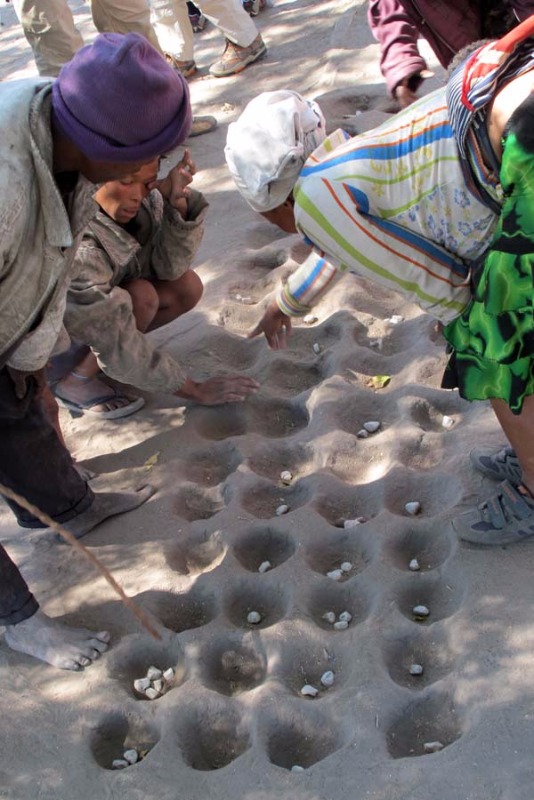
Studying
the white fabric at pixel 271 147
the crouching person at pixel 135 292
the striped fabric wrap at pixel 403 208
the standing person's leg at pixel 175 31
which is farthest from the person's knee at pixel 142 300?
the standing person's leg at pixel 175 31

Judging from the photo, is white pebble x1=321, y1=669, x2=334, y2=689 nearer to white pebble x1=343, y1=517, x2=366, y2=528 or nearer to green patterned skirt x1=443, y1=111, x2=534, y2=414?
white pebble x1=343, y1=517, x2=366, y2=528

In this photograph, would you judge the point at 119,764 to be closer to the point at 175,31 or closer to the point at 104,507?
the point at 104,507

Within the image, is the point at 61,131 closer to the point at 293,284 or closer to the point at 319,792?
the point at 293,284

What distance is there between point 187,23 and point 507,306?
4.36m

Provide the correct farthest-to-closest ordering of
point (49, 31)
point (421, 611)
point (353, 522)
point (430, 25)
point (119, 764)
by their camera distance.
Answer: point (49, 31), point (430, 25), point (353, 522), point (421, 611), point (119, 764)

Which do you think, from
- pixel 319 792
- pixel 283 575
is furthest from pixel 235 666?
pixel 319 792

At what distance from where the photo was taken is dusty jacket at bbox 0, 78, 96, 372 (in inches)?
73.6

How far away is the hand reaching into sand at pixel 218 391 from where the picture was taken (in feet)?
10.2

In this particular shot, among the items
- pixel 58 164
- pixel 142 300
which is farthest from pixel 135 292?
pixel 58 164

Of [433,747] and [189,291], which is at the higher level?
[189,291]

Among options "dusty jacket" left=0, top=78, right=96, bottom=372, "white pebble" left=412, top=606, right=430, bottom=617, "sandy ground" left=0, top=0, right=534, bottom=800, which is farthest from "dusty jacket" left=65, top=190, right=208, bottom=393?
"white pebble" left=412, top=606, right=430, bottom=617

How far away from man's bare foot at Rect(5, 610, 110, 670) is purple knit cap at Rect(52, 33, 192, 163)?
1214 millimetres

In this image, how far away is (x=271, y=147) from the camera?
210 cm

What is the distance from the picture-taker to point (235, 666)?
232cm
